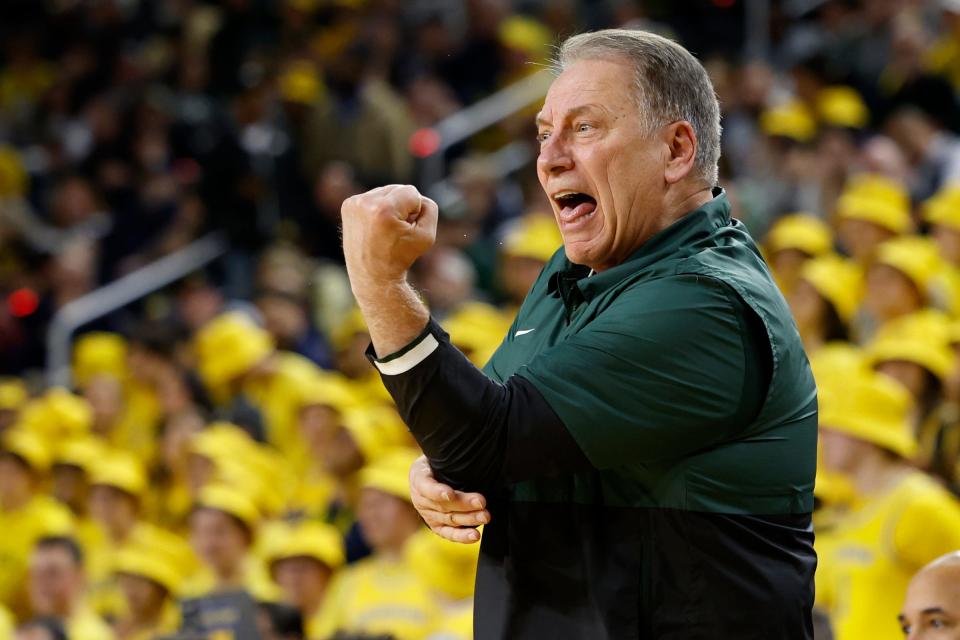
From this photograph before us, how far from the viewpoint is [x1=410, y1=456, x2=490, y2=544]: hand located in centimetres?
218

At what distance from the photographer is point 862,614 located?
4.94 m

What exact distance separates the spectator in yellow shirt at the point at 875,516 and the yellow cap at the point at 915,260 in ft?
4.02

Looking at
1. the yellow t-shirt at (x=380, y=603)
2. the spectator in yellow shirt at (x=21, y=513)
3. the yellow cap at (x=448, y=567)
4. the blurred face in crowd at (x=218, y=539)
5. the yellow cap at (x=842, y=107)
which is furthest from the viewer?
the yellow cap at (x=842, y=107)

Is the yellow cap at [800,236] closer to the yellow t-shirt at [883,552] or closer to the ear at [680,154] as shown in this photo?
the yellow t-shirt at [883,552]

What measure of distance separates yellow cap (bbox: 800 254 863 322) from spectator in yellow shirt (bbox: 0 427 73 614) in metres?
4.11

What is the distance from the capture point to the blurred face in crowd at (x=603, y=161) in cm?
226

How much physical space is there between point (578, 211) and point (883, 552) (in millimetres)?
3024

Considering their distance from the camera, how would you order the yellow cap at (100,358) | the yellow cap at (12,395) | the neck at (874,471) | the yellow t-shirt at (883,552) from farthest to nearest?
the yellow cap at (100,358) < the yellow cap at (12,395) < the neck at (874,471) < the yellow t-shirt at (883,552)

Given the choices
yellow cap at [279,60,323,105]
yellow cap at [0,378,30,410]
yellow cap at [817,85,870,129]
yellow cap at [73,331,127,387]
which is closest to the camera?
yellow cap at [0,378,30,410]

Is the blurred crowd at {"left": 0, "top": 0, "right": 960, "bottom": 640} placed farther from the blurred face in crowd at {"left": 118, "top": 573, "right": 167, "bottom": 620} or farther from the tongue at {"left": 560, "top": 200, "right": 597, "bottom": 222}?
the tongue at {"left": 560, "top": 200, "right": 597, "bottom": 222}

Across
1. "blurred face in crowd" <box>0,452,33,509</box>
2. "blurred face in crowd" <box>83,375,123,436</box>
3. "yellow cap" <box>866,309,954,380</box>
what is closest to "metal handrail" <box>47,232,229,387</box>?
"blurred face in crowd" <box>83,375,123,436</box>

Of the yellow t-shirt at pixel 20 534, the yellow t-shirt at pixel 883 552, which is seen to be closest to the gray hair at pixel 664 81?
the yellow t-shirt at pixel 883 552

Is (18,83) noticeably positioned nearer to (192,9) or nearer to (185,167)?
(192,9)

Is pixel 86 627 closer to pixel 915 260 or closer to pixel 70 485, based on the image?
pixel 70 485
